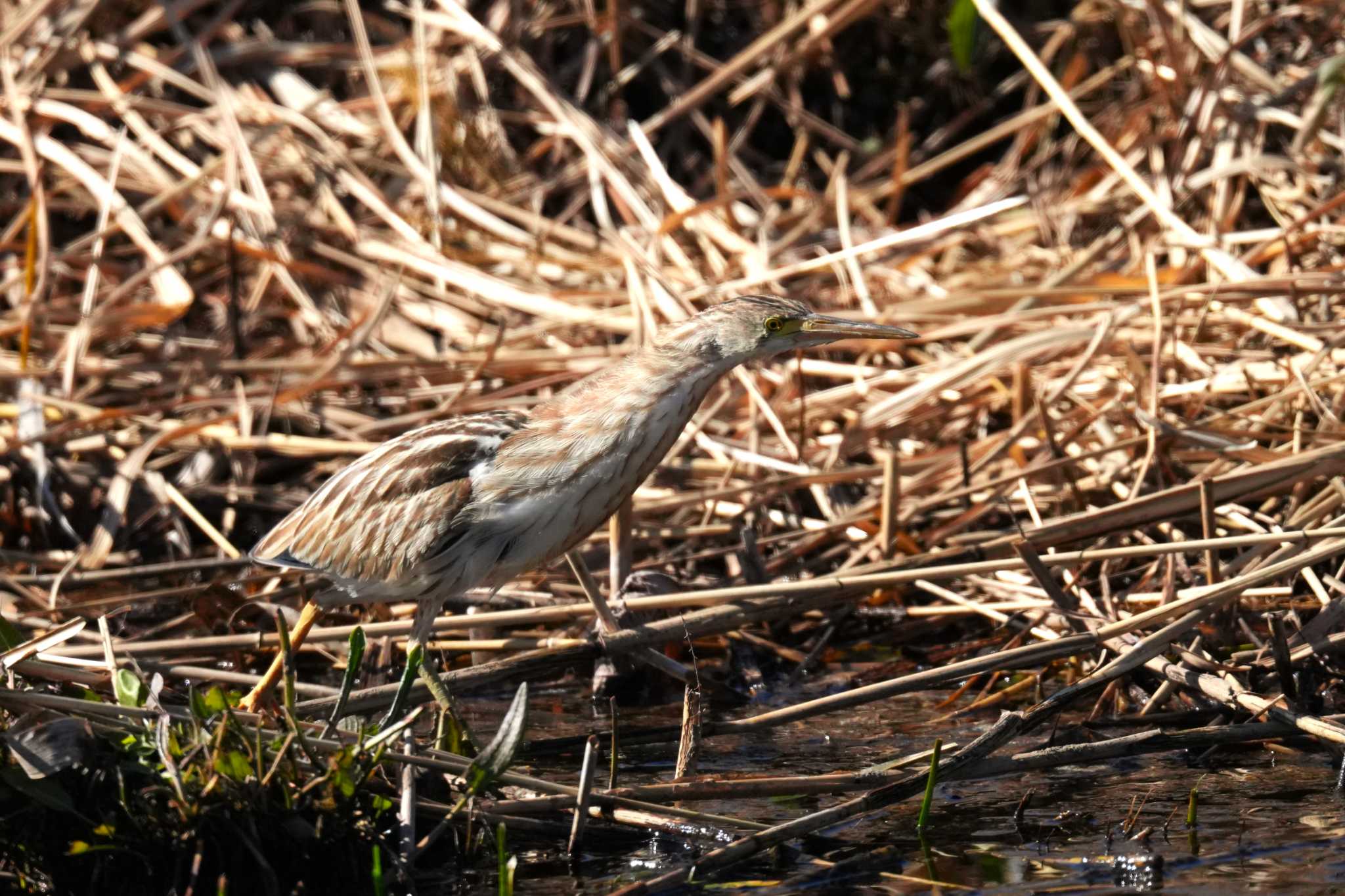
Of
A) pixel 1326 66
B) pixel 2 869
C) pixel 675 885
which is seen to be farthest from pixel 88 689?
pixel 1326 66

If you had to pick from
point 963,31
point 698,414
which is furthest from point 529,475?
point 963,31

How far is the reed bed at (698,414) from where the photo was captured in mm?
2422

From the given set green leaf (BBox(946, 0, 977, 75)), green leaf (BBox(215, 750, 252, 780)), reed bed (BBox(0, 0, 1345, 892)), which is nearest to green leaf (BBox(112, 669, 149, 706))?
reed bed (BBox(0, 0, 1345, 892))

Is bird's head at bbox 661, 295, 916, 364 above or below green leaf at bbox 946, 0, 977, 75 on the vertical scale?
below

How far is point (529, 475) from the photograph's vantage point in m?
2.88

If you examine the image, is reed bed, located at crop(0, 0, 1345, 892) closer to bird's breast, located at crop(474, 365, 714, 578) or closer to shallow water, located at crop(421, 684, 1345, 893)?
shallow water, located at crop(421, 684, 1345, 893)

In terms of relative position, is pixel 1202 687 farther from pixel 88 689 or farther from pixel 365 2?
pixel 365 2

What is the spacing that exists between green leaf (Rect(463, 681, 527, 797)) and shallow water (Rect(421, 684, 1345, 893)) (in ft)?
0.66

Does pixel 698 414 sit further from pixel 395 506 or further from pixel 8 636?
pixel 8 636

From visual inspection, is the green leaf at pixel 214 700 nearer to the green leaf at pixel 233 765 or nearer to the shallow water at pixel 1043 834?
the green leaf at pixel 233 765

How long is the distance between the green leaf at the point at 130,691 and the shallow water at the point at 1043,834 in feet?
1.66

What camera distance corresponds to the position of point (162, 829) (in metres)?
2.20

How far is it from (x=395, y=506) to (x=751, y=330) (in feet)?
2.41

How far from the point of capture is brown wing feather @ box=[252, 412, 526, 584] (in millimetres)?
2914
